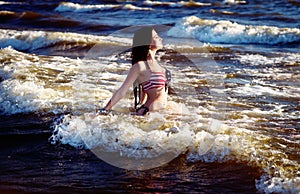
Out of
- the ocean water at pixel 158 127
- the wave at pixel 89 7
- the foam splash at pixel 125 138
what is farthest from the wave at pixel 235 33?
the foam splash at pixel 125 138

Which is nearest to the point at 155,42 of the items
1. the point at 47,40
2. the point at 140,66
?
the point at 140,66

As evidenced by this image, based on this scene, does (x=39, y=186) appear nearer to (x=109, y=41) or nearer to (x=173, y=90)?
(x=173, y=90)

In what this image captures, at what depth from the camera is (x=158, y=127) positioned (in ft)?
18.4

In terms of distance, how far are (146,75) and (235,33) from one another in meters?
11.6

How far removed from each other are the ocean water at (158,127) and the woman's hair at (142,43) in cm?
76

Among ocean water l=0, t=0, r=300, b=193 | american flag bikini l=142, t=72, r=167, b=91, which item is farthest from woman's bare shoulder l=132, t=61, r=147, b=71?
ocean water l=0, t=0, r=300, b=193

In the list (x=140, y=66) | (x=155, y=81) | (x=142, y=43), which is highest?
(x=142, y=43)

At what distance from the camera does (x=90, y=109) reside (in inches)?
A: 267

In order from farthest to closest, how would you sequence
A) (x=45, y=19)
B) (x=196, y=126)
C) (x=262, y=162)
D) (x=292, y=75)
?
(x=45, y=19) → (x=292, y=75) → (x=196, y=126) → (x=262, y=162)

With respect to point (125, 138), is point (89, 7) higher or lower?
lower

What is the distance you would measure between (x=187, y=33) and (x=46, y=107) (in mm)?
11614

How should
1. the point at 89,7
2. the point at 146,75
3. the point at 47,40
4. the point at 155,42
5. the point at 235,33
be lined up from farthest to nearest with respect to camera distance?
the point at 89,7
the point at 235,33
the point at 47,40
the point at 146,75
the point at 155,42

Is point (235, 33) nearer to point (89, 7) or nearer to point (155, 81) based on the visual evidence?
point (155, 81)

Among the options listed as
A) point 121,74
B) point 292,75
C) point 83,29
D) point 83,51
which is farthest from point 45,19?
point 292,75
